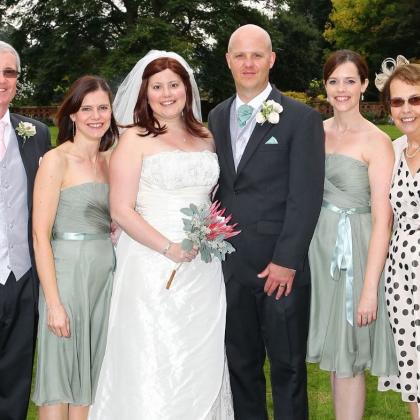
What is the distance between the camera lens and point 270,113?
486 centimetres

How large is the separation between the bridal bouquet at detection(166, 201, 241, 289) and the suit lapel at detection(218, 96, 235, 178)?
43 cm

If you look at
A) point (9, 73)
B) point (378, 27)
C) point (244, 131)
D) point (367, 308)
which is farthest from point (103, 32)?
point (367, 308)

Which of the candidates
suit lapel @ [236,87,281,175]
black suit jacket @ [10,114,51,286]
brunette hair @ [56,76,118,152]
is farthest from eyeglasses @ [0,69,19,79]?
suit lapel @ [236,87,281,175]

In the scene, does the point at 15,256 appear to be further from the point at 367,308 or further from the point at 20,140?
the point at 367,308

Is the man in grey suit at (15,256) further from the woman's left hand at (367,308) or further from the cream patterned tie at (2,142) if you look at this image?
the woman's left hand at (367,308)

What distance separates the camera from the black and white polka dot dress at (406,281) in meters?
4.67

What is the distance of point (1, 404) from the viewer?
17.0ft

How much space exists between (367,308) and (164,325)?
58.7 inches

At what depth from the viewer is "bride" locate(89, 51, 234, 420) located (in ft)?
15.8

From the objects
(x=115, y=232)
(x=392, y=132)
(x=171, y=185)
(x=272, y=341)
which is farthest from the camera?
(x=392, y=132)

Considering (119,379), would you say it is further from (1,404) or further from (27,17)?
(27,17)

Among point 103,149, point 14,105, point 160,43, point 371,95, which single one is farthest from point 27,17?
point 103,149

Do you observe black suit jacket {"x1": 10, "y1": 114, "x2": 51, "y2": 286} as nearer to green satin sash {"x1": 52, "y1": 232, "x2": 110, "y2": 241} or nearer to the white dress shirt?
green satin sash {"x1": 52, "y1": 232, "x2": 110, "y2": 241}

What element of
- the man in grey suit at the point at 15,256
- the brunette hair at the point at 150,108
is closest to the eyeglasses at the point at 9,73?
the man in grey suit at the point at 15,256
